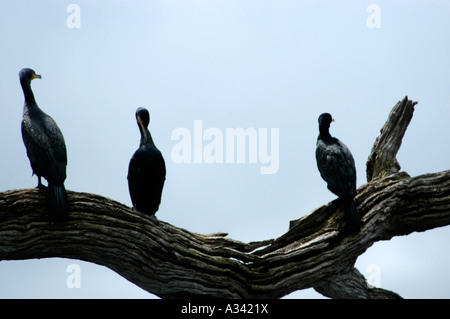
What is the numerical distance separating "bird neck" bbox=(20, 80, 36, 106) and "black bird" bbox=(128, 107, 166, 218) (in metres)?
1.38

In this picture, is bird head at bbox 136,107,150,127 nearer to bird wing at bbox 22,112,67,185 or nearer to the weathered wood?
bird wing at bbox 22,112,67,185

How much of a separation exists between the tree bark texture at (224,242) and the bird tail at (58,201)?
0.41ft

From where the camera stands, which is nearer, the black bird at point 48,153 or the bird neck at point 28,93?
the black bird at point 48,153

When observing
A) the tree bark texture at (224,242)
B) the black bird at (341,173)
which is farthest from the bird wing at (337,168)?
the tree bark texture at (224,242)

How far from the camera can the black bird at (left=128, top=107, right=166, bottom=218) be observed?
8.23 m

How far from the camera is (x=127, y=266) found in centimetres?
774

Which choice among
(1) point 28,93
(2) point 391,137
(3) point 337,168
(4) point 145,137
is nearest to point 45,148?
(1) point 28,93

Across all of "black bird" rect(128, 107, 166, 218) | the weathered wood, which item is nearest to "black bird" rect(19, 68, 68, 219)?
"black bird" rect(128, 107, 166, 218)

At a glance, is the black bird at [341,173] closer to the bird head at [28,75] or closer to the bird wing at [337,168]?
the bird wing at [337,168]

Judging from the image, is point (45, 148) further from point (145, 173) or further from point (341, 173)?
point (341, 173)

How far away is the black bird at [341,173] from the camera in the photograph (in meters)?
8.32

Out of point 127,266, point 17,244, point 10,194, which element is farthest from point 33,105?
point 127,266

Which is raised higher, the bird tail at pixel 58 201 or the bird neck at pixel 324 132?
the bird neck at pixel 324 132

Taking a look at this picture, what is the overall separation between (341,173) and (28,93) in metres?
4.19
